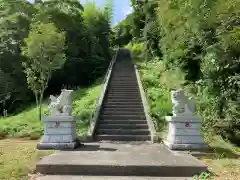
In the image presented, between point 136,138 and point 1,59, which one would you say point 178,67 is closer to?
point 136,138

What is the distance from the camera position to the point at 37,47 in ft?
54.0

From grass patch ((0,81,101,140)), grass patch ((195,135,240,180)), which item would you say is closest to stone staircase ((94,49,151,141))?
grass patch ((0,81,101,140))

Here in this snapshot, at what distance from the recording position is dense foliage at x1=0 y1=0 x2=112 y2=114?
21281 millimetres

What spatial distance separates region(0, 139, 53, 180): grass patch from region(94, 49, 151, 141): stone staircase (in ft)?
9.76

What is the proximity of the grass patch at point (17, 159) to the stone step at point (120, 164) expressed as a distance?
35 centimetres

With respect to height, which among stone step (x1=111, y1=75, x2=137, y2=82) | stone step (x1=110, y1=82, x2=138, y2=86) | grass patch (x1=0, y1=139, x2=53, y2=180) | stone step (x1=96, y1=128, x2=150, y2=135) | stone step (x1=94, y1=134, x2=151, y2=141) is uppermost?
stone step (x1=111, y1=75, x2=137, y2=82)

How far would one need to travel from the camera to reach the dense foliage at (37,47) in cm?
2128

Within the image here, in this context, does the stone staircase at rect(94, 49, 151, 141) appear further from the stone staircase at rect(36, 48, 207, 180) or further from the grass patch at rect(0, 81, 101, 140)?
the grass patch at rect(0, 81, 101, 140)

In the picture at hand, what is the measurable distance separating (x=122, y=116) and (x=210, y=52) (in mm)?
4335

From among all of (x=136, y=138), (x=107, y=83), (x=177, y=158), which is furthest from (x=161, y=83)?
(x=177, y=158)

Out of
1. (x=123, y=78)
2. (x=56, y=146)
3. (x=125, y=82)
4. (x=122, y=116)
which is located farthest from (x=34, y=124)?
(x=123, y=78)

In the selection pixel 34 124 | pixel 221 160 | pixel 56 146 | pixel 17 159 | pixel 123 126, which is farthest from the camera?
pixel 34 124

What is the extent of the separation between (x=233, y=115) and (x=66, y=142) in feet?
18.1

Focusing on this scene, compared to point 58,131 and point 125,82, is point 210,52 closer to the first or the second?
point 58,131
